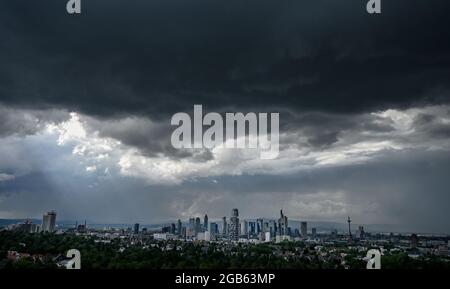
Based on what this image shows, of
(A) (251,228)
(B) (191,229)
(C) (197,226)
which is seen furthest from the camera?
(A) (251,228)

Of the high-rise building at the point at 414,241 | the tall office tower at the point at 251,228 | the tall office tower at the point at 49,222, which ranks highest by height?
the tall office tower at the point at 49,222

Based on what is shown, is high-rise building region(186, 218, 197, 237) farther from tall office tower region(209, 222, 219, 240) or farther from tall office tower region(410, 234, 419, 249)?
tall office tower region(410, 234, 419, 249)

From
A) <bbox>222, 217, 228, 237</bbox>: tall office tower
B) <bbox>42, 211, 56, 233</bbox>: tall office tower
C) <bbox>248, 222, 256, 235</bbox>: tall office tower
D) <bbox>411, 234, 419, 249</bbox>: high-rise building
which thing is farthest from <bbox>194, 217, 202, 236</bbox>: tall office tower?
<bbox>411, 234, 419, 249</bbox>: high-rise building

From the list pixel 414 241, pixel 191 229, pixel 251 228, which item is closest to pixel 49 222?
pixel 191 229

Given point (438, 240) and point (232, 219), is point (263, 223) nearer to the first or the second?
point (232, 219)

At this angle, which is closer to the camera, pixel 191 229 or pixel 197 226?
pixel 197 226

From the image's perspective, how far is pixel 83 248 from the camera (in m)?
30.2

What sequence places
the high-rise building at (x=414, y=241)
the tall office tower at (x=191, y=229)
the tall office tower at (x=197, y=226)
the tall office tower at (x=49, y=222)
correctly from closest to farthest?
1. the tall office tower at (x=49, y=222)
2. the high-rise building at (x=414, y=241)
3. the tall office tower at (x=191, y=229)
4. the tall office tower at (x=197, y=226)

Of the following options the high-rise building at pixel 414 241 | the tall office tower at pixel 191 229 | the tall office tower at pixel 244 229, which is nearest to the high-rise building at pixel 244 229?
the tall office tower at pixel 244 229

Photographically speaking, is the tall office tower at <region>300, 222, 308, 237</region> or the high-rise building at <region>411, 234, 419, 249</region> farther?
the tall office tower at <region>300, 222, 308, 237</region>

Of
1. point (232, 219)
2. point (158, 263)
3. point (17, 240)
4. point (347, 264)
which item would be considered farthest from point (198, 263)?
point (232, 219)

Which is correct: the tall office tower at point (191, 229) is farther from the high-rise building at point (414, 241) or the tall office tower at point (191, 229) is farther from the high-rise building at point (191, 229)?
the high-rise building at point (414, 241)

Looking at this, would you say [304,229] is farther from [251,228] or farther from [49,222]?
[49,222]
